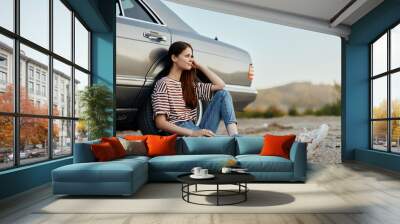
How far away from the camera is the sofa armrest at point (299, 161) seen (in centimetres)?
530

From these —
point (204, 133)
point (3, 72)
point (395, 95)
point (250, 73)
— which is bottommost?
point (204, 133)

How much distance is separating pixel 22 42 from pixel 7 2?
50cm

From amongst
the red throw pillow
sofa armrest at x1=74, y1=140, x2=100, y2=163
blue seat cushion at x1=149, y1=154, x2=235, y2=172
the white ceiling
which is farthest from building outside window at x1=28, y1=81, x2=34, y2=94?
the white ceiling

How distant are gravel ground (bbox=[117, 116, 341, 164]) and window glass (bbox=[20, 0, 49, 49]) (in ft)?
13.6

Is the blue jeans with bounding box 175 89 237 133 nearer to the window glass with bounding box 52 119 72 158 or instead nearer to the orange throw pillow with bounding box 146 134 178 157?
the orange throw pillow with bounding box 146 134 178 157

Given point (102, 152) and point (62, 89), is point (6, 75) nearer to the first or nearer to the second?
point (102, 152)

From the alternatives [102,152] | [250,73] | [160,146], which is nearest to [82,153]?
[102,152]

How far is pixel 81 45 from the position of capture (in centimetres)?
694

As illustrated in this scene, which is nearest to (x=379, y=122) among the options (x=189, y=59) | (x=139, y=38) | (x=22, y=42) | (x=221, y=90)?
(x=221, y=90)

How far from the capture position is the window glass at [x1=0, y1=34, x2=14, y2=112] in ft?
13.8

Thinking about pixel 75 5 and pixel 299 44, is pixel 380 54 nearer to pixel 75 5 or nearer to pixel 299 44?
pixel 299 44

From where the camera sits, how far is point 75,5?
235 inches

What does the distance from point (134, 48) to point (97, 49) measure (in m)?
0.80

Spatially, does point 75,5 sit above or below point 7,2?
above
